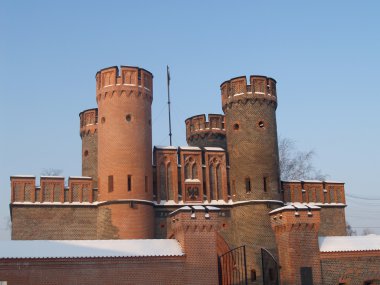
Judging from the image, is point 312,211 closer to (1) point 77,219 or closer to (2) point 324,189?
(2) point 324,189

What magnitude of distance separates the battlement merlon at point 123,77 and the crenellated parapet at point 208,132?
21.8 feet

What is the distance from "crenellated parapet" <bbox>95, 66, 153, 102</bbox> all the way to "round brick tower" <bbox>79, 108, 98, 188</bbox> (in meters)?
5.11

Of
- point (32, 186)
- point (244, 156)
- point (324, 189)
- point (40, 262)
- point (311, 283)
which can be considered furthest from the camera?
point (324, 189)

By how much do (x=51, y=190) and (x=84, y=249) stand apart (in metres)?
6.89

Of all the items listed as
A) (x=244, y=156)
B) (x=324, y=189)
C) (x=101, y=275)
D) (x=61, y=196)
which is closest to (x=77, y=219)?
(x=61, y=196)

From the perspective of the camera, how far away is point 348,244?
23.4 meters

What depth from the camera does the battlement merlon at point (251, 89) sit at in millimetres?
29109

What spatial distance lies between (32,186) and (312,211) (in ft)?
42.6

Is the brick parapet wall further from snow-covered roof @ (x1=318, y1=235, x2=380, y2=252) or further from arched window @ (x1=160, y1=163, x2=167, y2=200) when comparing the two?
arched window @ (x1=160, y1=163, x2=167, y2=200)

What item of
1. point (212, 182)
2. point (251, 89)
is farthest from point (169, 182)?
point (251, 89)

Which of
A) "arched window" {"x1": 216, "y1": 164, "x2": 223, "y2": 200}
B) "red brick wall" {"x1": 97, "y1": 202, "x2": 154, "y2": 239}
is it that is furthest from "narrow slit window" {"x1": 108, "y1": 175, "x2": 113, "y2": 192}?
"arched window" {"x1": 216, "y1": 164, "x2": 223, "y2": 200}

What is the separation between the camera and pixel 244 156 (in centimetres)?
2844

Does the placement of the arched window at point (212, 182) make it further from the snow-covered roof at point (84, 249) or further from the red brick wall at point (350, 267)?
the red brick wall at point (350, 267)

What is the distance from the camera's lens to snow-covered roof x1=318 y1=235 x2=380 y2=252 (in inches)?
897
